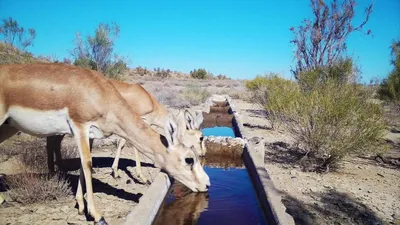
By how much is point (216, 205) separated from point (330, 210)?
1.95 m

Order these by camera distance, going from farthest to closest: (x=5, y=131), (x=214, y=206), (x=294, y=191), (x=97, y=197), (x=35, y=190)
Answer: (x=294, y=191), (x=97, y=197), (x=214, y=206), (x=5, y=131), (x=35, y=190)

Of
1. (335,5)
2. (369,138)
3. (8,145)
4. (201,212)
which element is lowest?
(201,212)

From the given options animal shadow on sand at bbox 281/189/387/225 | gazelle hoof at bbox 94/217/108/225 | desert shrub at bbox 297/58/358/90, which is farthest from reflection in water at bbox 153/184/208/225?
desert shrub at bbox 297/58/358/90

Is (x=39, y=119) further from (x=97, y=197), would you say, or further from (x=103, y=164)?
(x=103, y=164)

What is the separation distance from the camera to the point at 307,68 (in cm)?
1983

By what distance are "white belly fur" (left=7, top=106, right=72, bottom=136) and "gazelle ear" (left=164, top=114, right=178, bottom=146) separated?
1439 millimetres

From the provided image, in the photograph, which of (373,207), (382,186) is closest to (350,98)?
(382,186)

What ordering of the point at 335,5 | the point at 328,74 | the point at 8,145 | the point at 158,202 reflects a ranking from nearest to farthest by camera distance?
the point at 158,202 < the point at 8,145 < the point at 328,74 < the point at 335,5

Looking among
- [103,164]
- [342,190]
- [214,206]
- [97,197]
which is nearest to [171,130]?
[214,206]

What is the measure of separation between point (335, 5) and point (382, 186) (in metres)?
15.7

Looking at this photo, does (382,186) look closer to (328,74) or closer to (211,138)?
(211,138)

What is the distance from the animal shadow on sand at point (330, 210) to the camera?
15.6 feet

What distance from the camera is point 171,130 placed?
4.23 m

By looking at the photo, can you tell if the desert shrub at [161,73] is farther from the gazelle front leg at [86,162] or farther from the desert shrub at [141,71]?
the gazelle front leg at [86,162]
